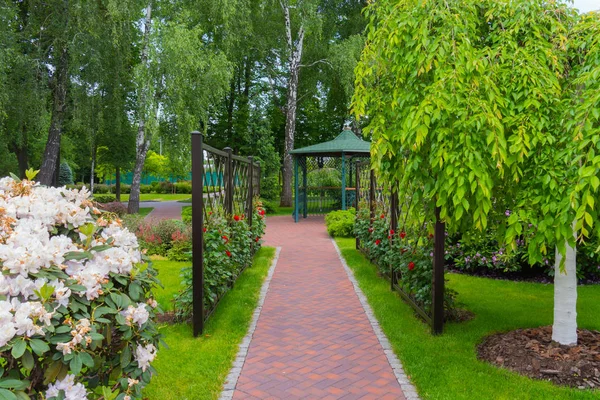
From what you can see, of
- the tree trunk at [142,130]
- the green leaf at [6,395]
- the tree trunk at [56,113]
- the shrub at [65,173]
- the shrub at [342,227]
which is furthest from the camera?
the shrub at [65,173]

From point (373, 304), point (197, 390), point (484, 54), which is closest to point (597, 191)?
point (484, 54)

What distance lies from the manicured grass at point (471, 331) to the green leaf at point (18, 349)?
248 cm

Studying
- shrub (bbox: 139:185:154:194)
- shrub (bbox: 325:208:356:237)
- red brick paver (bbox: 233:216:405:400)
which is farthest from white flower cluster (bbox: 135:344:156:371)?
shrub (bbox: 139:185:154:194)

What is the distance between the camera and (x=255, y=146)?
72.7 ft

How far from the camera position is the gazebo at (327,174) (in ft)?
51.9

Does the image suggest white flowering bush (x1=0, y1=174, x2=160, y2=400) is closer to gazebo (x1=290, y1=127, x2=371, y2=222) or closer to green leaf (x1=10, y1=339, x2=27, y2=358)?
green leaf (x1=10, y1=339, x2=27, y2=358)

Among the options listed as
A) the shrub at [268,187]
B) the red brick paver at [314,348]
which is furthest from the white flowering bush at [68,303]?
the shrub at [268,187]

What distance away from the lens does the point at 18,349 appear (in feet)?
5.20

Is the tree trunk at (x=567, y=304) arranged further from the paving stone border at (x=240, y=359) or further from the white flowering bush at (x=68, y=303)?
the white flowering bush at (x=68, y=303)

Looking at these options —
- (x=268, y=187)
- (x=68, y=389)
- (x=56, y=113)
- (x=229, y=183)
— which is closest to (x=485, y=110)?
(x=68, y=389)

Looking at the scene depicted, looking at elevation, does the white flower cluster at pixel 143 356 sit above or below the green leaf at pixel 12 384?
below

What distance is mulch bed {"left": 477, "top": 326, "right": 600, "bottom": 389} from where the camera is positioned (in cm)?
336

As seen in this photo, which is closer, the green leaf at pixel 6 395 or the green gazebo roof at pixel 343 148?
the green leaf at pixel 6 395

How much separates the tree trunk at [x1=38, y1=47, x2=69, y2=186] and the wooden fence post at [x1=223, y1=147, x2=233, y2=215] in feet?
36.5
